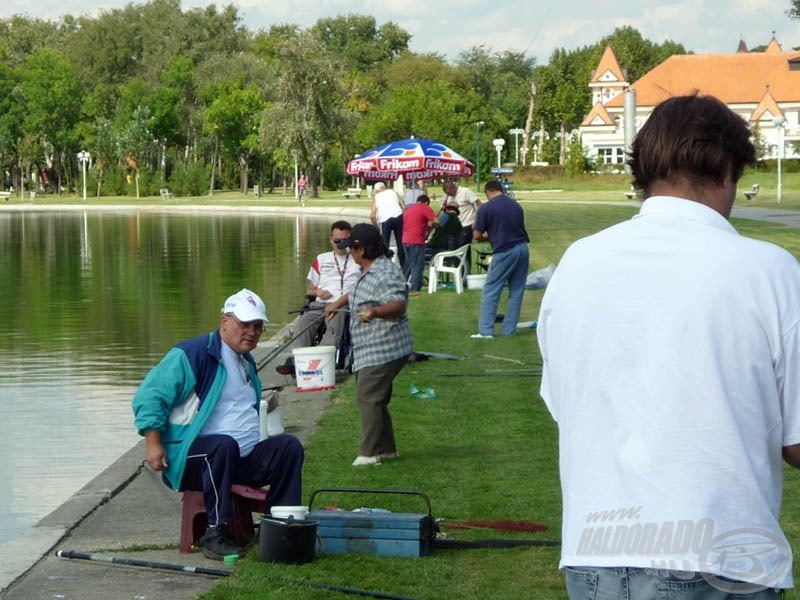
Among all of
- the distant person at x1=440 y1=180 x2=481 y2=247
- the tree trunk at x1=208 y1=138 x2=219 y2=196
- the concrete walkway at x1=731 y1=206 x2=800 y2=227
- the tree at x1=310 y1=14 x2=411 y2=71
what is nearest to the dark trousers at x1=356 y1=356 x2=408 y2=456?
the distant person at x1=440 y1=180 x2=481 y2=247

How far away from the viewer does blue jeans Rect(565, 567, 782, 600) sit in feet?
8.89

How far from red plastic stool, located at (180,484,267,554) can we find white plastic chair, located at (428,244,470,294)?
50.7ft

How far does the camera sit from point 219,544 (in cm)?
683

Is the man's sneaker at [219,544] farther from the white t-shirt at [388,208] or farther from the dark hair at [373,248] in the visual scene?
the white t-shirt at [388,208]

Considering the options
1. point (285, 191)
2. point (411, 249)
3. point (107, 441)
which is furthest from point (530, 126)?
point (107, 441)

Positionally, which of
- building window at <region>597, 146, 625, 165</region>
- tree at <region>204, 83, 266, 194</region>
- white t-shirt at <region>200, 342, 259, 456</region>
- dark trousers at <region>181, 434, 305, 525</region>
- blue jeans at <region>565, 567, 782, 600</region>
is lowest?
dark trousers at <region>181, 434, 305, 525</region>

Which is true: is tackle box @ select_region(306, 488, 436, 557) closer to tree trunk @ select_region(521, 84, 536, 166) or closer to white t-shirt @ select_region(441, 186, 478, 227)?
white t-shirt @ select_region(441, 186, 478, 227)

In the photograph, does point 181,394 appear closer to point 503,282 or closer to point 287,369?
point 287,369

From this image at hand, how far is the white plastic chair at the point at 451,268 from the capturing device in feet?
74.2

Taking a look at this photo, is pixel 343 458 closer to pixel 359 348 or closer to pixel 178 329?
pixel 359 348

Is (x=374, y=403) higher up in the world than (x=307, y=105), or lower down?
lower down

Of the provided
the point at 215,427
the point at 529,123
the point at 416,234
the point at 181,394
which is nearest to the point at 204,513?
the point at 215,427

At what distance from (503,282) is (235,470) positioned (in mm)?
9940

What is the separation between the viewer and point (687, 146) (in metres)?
2.88
